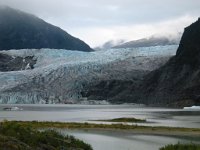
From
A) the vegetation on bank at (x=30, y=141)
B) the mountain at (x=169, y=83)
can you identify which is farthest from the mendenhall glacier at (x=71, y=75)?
the vegetation on bank at (x=30, y=141)

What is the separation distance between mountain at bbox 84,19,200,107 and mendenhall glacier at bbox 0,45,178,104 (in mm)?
3399

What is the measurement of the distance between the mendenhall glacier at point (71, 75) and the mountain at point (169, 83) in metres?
3.40

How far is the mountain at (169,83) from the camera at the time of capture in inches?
4599

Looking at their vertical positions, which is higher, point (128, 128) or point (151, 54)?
point (151, 54)

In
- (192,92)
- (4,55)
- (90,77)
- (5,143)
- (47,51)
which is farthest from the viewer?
(4,55)

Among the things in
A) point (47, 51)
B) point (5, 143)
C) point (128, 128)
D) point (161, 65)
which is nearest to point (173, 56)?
point (161, 65)

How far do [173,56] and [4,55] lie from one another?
6182cm

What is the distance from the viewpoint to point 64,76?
118 m

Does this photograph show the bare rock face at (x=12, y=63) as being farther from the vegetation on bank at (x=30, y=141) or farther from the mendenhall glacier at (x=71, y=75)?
the vegetation on bank at (x=30, y=141)

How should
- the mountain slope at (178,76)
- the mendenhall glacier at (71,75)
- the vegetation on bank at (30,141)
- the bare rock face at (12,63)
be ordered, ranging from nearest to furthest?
the vegetation on bank at (30,141)
the mountain slope at (178,76)
the mendenhall glacier at (71,75)
the bare rock face at (12,63)

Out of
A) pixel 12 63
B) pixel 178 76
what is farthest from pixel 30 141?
pixel 12 63

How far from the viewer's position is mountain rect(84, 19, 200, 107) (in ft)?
383

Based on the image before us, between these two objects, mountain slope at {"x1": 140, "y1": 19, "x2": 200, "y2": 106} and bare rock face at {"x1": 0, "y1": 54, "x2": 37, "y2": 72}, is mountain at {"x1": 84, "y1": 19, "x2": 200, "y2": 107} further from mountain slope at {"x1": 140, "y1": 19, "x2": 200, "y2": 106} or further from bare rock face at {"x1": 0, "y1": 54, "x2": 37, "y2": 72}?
bare rock face at {"x1": 0, "y1": 54, "x2": 37, "y2": 72}

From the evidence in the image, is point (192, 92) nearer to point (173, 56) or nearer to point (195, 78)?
point (195, 78)
